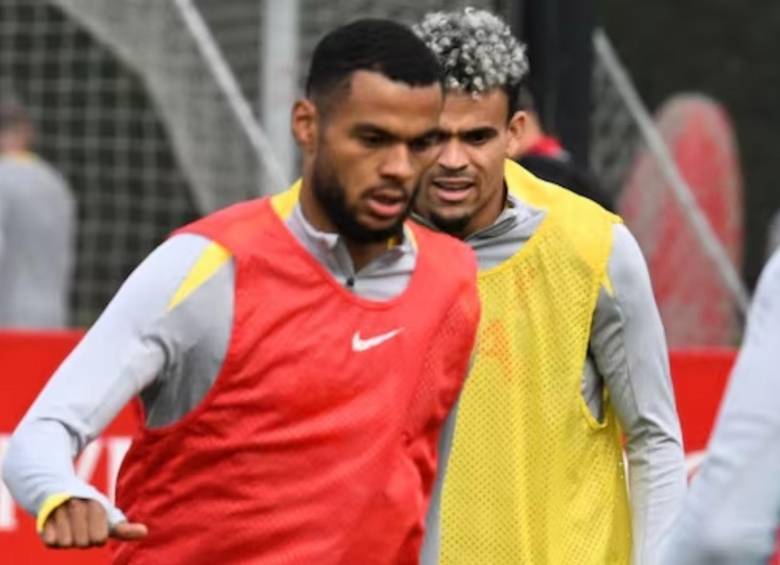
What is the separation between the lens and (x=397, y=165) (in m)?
5.22

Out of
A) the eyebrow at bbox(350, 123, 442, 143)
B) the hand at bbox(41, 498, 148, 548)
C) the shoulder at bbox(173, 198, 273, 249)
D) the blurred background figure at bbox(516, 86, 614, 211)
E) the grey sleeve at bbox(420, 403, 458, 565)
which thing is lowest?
the blurred background figure at bbox(516, 86, 614, 211)

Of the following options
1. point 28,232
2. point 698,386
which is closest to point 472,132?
point 698,386

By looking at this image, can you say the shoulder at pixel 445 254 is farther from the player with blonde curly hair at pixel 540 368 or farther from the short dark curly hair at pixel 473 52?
the short dark curly hair at pixel 473 52

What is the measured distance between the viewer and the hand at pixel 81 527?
4.84 m

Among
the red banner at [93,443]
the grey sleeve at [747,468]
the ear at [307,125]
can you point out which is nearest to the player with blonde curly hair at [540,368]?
the ear at [307,125]

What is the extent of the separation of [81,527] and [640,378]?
173 centimetres

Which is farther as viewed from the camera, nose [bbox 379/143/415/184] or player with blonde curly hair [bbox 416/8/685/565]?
player with blonde curly hair [bbox 416/8/685/565]

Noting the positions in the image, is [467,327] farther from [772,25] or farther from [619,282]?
[772,25]

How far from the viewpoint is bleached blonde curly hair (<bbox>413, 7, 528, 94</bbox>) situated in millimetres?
6277

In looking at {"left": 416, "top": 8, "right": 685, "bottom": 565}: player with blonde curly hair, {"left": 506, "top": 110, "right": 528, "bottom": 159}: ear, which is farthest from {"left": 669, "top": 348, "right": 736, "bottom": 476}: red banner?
{"left": 416, "top": 8, "right": 685, "bottom": 565}: player with blonde curly hair

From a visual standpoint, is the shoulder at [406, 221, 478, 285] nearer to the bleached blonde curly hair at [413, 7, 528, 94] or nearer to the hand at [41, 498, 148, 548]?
the bleached blonde curly hair at [413, 7, 528, 94]

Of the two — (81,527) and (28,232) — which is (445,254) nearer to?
(81,527)

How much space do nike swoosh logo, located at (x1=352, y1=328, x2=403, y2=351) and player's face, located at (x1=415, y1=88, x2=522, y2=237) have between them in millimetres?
899

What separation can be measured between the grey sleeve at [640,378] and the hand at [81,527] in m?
1.63
